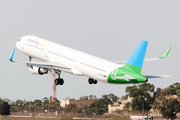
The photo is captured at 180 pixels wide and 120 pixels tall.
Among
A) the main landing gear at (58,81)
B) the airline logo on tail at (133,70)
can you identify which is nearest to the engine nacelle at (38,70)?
the main landing gear at (58,81)

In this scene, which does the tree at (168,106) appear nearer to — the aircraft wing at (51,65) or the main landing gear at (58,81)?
the main landing gear at (58,81)

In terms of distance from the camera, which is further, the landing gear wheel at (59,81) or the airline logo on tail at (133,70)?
the landing gear wheel at (59,81)

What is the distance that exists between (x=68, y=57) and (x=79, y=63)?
3.43 meters

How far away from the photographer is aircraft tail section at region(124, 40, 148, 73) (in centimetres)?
7406

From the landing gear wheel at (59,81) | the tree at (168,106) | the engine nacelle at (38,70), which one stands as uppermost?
the engine nacelle at (38,70)

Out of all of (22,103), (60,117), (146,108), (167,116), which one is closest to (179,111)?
(167,116)

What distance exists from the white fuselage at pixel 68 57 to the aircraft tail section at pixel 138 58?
12.5ft

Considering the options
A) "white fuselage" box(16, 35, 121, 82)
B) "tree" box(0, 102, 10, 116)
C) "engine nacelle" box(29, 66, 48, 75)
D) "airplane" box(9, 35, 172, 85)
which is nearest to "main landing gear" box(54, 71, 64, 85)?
"airplane" box(9, 35, 172, 85)

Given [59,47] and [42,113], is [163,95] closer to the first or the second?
[42,113]

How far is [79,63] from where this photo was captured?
85375 mm

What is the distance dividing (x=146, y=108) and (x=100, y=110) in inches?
590

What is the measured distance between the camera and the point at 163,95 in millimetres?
129375

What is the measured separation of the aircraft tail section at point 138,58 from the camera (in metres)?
74.1

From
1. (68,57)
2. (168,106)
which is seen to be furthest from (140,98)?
(68,57)
